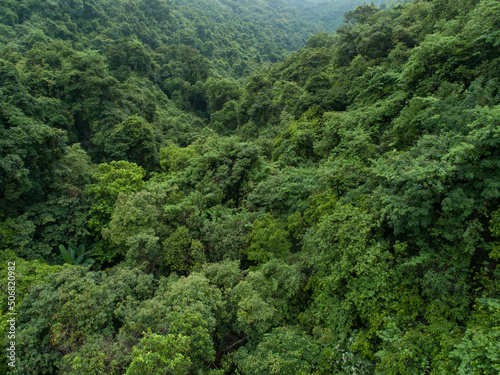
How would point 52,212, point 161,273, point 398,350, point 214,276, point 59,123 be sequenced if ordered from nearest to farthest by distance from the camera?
point 398,350 → point 214,276 → point 161,273 → point 52,212 → point 59,123

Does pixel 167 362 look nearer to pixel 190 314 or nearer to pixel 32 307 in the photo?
Result: pixel 190 314

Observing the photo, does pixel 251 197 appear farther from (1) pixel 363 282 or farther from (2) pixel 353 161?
(1) pixel 363 282

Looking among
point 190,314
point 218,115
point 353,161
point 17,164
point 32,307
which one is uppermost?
point 218,115

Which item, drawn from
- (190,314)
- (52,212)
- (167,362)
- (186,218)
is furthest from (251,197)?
(52,212)

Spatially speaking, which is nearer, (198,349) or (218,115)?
(198,349)

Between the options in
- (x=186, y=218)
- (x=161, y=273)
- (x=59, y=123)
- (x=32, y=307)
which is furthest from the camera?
(x=59, y=123)

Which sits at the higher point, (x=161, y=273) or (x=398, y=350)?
(x=398, y=350)
